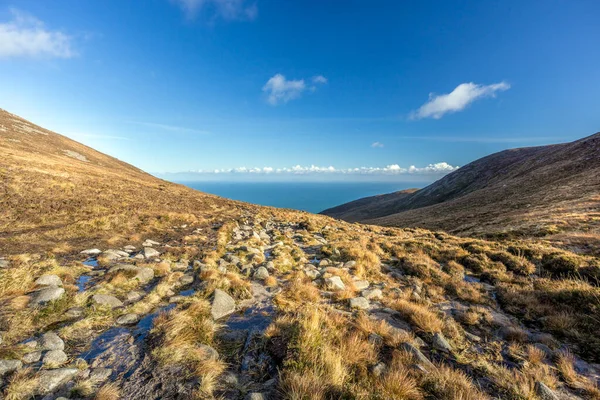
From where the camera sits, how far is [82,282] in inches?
312

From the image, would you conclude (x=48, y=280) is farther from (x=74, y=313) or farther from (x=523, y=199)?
(x=523, y=199)

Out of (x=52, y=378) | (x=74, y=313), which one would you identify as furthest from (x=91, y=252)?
(x=52, y=378)

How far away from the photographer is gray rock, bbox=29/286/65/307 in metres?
6.11

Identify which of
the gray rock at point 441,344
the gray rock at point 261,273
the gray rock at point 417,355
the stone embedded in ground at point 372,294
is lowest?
the gray rock at point 261,273

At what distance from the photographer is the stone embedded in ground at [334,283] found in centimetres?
874

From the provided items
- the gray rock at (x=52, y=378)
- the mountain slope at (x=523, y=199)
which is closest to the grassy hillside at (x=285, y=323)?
the gray rock at (x=52, y=378)

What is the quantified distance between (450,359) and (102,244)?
15.7 meters

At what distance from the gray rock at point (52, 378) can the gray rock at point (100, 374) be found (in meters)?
0.27

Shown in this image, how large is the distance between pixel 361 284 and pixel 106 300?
27.7ft

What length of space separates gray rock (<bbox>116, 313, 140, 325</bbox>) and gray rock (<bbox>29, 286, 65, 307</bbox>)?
2.03m

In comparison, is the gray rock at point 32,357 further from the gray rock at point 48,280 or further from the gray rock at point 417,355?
the gray rock at point 417,355

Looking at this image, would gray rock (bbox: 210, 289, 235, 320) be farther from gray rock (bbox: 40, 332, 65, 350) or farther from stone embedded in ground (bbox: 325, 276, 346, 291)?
stone embedded in ground (bbox: 325, 276, 346, 291)

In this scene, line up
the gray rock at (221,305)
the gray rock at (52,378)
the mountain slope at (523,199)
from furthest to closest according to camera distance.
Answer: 1. the mountain slope at (523,199)
2. the gray rock at (221,305)
3. the gray rock at (52,378)

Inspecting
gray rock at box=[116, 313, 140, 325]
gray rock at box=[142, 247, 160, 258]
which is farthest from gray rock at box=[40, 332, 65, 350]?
gray rock at box=[142, 247, 160, 258]
